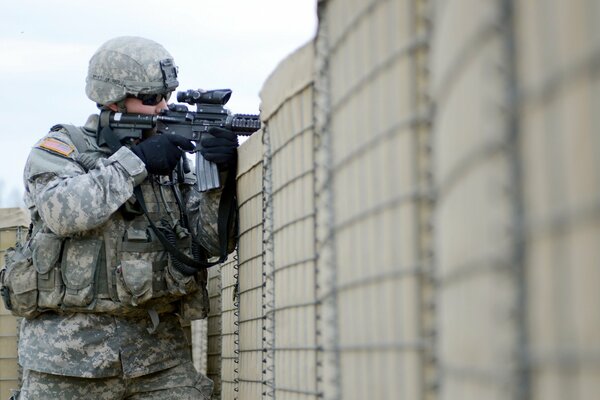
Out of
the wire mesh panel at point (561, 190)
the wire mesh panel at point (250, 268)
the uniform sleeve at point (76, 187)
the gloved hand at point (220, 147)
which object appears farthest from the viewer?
the gloved hand at point (220, 147)

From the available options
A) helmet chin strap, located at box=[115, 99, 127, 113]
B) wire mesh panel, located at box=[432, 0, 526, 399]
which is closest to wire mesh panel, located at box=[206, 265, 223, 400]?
helmet chin strap, located at box=[115, 99, 127, 113]

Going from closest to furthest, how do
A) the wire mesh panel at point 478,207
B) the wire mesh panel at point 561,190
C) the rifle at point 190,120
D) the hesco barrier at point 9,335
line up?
1. the wire mesh panel at point 561,190
2. the wire mesh panel at point 478,207
3. the rifle at point 190,120
4. the hesco barrier at point 9,335

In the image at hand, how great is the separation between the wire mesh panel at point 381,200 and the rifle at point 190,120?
2815 millimetres

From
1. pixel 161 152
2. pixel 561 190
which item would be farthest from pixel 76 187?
pixel 561 190

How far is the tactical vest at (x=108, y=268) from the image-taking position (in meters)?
5.48

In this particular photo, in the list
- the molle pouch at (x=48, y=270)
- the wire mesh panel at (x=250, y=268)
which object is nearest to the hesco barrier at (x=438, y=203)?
the wire mesh panel at (x=250, y=268)

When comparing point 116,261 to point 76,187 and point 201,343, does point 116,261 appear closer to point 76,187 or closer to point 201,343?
point 76,187

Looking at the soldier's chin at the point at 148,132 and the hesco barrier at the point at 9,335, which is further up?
the soldier's chin at the point at 148,132

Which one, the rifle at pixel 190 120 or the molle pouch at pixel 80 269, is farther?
the rifle at pixel 190 120

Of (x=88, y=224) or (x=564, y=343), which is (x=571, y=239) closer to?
(x=564, y=343)

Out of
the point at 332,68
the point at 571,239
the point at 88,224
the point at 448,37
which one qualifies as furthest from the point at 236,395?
the point at 571,239

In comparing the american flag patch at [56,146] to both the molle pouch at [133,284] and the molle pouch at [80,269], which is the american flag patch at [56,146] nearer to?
the molle pouch at [80,269]

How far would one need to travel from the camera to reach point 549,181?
147cm

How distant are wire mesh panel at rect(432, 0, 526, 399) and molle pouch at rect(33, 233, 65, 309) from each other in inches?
150
